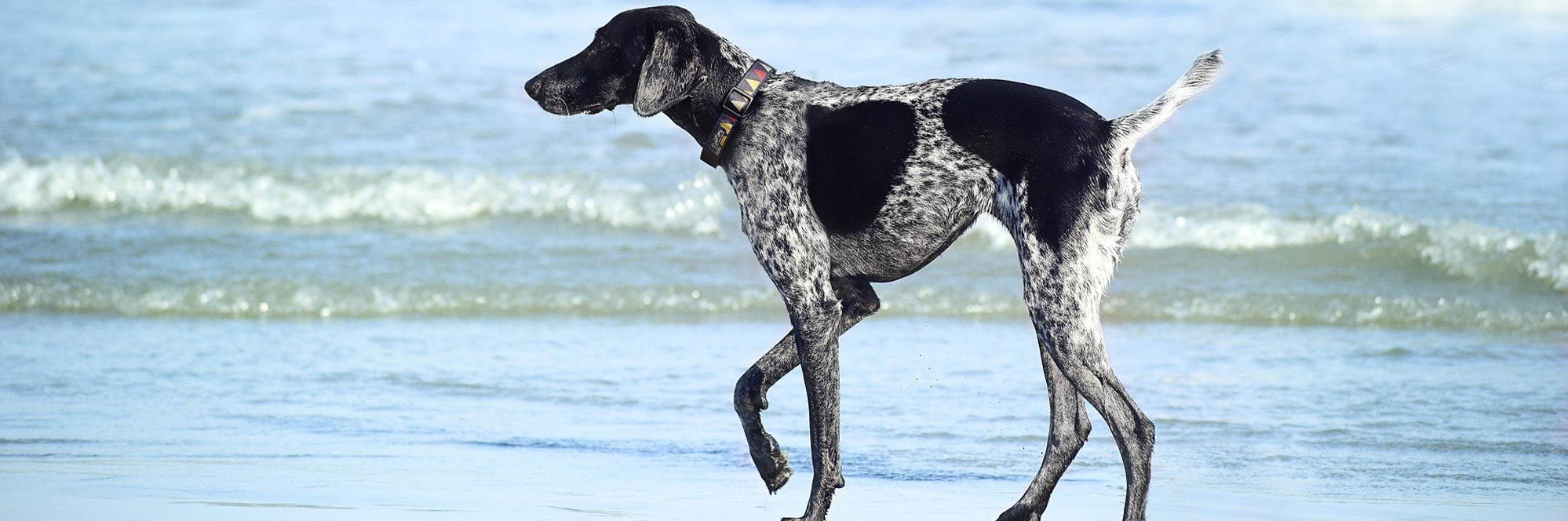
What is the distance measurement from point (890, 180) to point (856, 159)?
0.32 ft

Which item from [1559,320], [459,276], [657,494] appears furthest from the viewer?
[459,276]

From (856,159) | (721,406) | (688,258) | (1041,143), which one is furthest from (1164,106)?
(688,258)

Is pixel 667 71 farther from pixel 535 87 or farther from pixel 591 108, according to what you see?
pixel 535 87

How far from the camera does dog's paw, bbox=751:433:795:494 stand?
4211 millimetres

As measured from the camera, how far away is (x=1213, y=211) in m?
10.5

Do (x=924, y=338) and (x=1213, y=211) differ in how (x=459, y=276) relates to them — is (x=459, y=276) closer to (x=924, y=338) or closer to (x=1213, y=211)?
(x=924, y=338)

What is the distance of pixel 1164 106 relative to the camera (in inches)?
151

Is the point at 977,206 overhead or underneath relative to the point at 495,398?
overhead

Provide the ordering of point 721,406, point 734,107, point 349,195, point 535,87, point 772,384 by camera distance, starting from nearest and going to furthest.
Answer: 1. point 734,107
2. point 535,87
3. point 772,384
4. point 721,406
5. point 349,195

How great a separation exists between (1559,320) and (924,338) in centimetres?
331

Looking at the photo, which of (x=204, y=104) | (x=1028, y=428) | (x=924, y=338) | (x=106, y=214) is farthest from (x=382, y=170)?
(x=1028, y=428)

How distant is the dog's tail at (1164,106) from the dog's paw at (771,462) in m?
1.18

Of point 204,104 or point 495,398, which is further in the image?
point 204,104

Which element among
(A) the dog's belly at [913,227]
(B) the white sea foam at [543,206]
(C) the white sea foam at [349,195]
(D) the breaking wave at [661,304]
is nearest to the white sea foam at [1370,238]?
(B) the white sea foam at [543,206]
